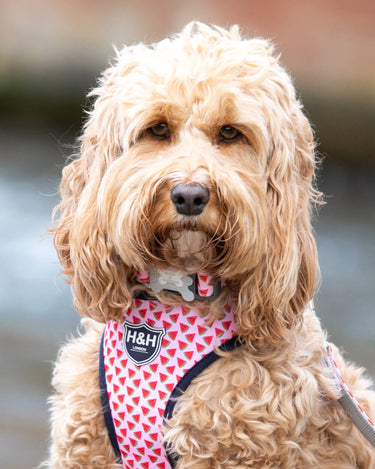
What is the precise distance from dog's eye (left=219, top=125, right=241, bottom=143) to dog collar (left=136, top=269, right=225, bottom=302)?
455mm

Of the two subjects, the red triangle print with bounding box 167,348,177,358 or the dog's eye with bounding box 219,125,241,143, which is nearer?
the dog's eye with bounding box 219,125,241,143

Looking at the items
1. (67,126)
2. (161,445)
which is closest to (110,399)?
(161,445)

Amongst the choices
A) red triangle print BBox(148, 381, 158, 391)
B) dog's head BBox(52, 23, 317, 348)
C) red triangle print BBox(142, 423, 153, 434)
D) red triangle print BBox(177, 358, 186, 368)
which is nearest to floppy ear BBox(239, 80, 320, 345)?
dog's head BBox(52, 23, 317, 348)

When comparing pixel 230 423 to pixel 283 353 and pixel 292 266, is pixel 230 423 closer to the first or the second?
pixel 283 353

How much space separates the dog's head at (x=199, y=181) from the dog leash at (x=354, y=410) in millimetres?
311

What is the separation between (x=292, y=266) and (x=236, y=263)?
0.65ft

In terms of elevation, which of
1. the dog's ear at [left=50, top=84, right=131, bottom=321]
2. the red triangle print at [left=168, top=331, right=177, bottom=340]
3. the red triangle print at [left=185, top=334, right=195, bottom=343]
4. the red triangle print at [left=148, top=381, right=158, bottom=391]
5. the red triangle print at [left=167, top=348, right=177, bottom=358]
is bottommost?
the red triangle print at [left=148, top=381, right=158, bottom=391]

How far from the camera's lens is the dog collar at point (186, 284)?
2953 mm

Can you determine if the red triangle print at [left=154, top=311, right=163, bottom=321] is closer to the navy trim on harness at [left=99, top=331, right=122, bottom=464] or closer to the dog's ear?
the dog's ear

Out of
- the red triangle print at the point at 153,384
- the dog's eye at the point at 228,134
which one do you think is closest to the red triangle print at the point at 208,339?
the red triangle print at the point at 153,384

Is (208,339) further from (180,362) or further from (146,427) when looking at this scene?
(146,427)

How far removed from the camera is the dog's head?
2.72 m

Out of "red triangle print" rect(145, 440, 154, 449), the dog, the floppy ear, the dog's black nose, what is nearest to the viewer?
the dog's black nose

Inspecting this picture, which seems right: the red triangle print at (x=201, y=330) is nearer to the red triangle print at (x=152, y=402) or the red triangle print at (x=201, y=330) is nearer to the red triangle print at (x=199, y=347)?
the red triangle print at (x=199, y=347)
